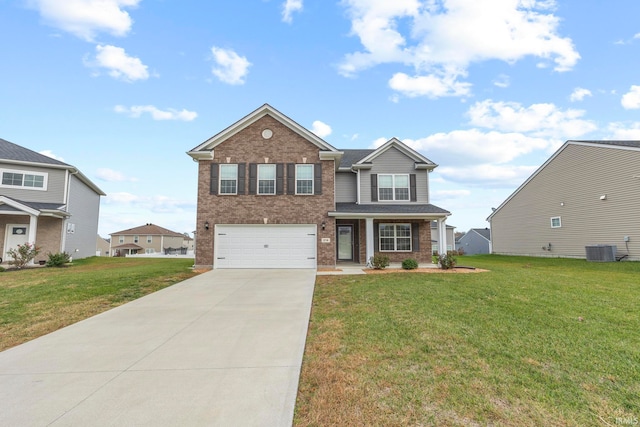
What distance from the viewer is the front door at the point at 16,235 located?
17312 mm

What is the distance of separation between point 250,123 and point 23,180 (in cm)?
1476

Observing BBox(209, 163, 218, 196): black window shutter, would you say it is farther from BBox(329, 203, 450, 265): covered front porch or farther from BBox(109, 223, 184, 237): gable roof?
BBox(109, 223, 184, 237): gable roof

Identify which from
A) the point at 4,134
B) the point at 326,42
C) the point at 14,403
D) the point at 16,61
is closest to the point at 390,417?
the point at 14,403

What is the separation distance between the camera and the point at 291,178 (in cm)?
1511

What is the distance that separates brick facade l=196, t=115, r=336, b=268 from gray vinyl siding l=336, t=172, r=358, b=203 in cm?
283

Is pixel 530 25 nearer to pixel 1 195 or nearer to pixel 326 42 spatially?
pixel 326 42

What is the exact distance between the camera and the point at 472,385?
3.29 meters

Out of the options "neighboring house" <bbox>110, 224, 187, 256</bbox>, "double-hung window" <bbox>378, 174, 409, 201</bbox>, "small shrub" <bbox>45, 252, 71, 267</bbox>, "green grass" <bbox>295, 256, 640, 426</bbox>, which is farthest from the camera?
"neighboring house" <bbox>110, 224, 187, 256</bbox>

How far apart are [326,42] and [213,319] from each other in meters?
14.7

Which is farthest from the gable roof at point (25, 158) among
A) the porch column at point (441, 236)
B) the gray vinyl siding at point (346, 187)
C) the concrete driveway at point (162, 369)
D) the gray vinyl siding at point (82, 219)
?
the porch column at point (441, 236)

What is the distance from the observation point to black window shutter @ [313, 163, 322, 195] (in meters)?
15.1

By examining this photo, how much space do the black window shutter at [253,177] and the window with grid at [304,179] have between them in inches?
80.7

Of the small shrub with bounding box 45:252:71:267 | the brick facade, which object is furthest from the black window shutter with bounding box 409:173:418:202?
the small shrub with bounding box 45:252:71:267

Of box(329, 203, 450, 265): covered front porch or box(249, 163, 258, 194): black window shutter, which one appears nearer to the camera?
box(249, 163, 258, 194): black window shutter
